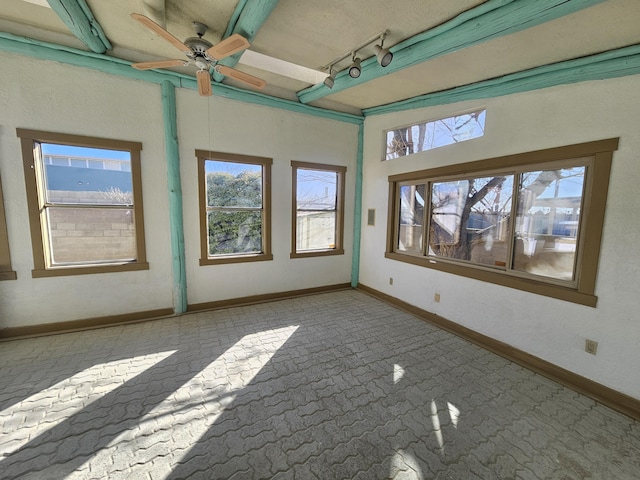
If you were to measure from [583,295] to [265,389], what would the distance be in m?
2.97

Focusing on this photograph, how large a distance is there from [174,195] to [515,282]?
4.27 meters

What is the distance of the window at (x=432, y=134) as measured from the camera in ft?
10.8

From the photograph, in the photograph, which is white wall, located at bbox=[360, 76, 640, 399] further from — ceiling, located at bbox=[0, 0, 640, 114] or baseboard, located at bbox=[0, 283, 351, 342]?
baseboard, located at bbox=[0, 283, 351, 342]

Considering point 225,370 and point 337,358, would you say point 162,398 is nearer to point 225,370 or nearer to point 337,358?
point 225,370

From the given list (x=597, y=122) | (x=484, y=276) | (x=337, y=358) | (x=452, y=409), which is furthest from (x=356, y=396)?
(x=597, y=122)

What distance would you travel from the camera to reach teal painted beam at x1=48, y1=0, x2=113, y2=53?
2.23m

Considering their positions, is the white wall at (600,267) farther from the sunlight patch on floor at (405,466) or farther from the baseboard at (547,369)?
the sunlight patch on floor at (405,466)

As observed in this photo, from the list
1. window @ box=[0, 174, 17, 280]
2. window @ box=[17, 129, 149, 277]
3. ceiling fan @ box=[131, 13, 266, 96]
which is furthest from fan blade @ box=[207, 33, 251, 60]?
window @ box=[0, 174, 17, 280]

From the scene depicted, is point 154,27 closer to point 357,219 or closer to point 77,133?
point 77,133

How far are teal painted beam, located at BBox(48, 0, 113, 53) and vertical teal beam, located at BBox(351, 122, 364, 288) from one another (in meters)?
3.70

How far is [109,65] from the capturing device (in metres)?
3.07

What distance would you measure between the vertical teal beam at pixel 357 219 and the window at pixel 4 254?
15.2 ft

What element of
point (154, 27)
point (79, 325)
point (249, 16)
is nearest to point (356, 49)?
point (249, 16)

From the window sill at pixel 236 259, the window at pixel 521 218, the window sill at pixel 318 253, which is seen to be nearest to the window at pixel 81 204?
the window sill at pixel 236 259
